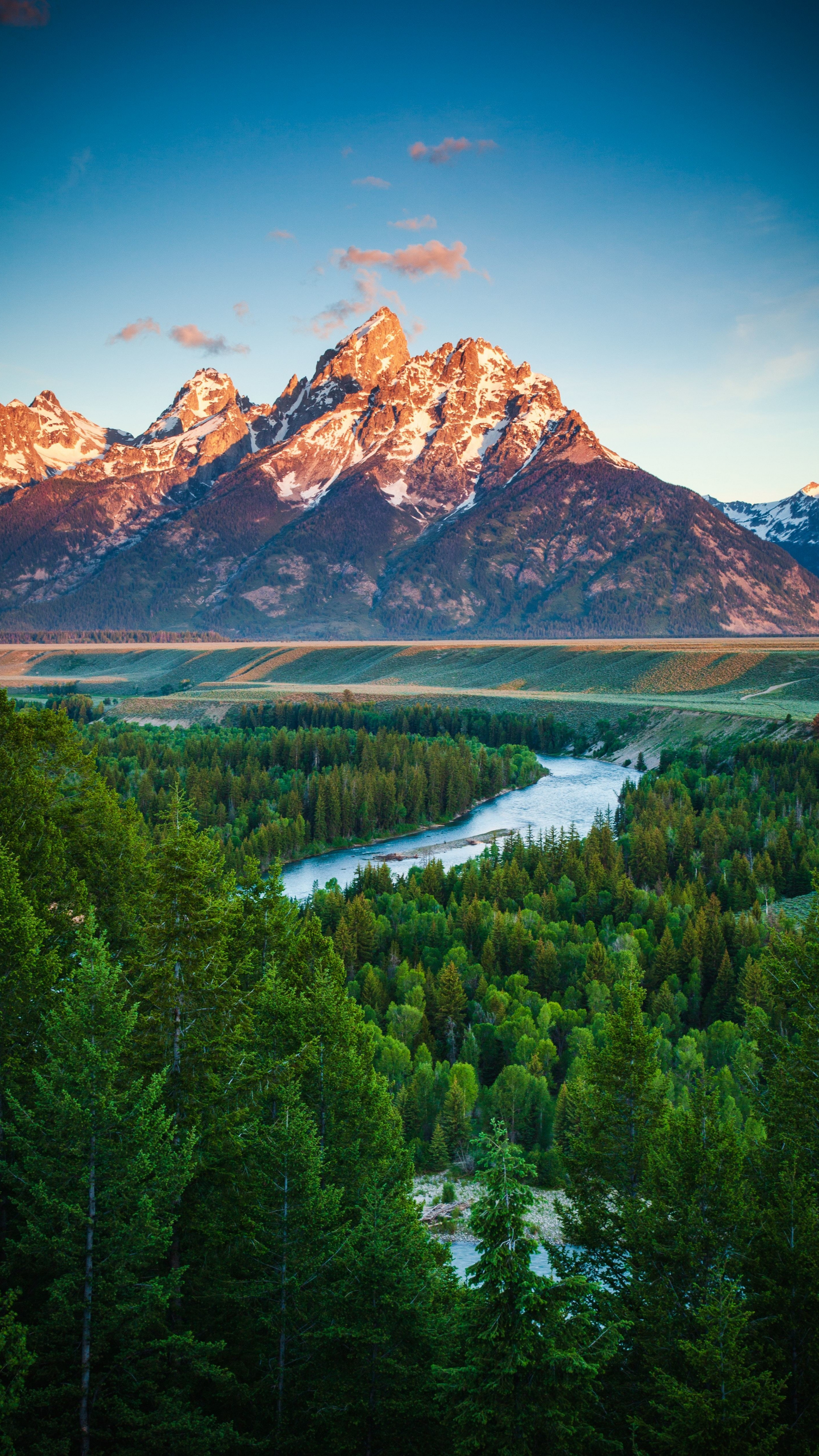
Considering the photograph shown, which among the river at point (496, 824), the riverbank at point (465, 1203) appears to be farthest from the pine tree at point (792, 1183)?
the river at point (496, 824)

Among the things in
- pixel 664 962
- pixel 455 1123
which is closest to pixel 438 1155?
pixel 455 1123

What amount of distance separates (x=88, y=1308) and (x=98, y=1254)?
0.90 meters

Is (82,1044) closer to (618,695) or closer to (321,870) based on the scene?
(321,870)

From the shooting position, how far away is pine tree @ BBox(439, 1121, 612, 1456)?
46.9 ft

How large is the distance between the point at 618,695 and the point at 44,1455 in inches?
7527

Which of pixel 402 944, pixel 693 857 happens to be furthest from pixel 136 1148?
pixel 693 857

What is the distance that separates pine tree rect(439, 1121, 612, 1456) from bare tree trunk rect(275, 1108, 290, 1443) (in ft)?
14.6

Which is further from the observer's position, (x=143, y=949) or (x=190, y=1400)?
(x=143, y=949)

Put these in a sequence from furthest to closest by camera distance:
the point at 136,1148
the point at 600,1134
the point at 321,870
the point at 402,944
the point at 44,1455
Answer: the point at 321,870, the point at 402,944, the point at 600,1134, the point at 136,1148, the point at 44,1455

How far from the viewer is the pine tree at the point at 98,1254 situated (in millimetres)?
16406

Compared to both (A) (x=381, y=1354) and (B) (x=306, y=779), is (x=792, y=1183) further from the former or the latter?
(B) (x=306, y=779)

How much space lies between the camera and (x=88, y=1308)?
54.5 ft

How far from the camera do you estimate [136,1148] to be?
17.9 meters

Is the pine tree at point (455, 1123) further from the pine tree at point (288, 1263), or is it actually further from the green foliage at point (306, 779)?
the green foliage at point (306, 779)
